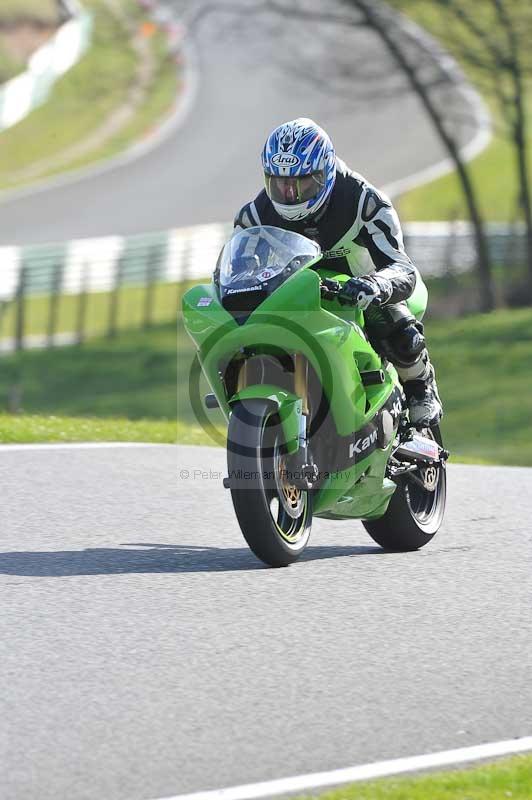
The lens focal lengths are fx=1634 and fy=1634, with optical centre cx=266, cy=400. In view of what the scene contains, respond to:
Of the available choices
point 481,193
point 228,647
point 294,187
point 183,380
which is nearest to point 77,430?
point 294,187

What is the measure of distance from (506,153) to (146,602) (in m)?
35.9

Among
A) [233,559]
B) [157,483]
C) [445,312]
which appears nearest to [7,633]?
[233,559]

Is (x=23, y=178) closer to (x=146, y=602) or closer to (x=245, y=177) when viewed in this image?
(x=245, y=177)

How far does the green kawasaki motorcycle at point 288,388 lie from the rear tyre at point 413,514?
1.13 ft

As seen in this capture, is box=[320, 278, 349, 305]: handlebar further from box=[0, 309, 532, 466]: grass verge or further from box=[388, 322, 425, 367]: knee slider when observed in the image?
box=[0, 309, 532, 466]: grass verge

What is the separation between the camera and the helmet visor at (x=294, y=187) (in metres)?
7.09

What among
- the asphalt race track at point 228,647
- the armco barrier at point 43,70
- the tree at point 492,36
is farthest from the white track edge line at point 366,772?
the armco barrier at point 43,70

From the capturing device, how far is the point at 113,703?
5.02m

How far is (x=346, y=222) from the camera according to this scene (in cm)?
734

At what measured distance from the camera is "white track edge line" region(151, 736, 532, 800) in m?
4.30

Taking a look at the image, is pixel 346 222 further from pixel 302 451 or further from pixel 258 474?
pixel 258 474

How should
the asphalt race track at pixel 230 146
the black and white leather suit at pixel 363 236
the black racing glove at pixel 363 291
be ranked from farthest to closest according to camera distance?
the asphalt race track at pixel 230 146
the black and white leather suit at pixel 363 236
the black racing glove at pixel 363 291

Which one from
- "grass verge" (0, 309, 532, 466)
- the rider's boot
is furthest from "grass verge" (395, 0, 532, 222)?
the rider's boot

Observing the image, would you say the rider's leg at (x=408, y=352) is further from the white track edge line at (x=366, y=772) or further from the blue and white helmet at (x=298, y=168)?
the white track edge line at (x=366, y=772)
